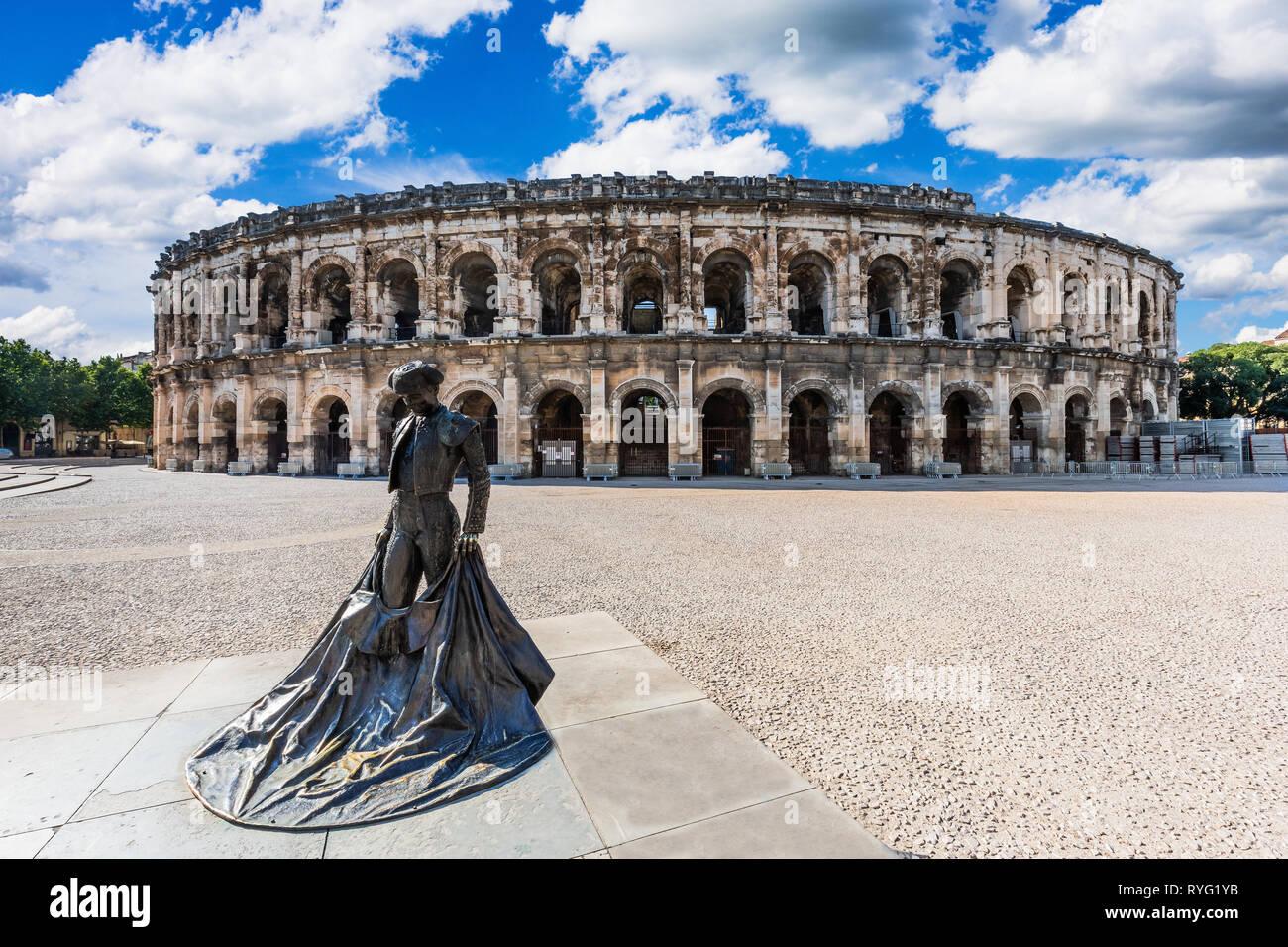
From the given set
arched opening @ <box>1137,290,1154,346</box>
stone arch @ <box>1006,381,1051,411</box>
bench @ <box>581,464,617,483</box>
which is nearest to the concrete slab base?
bench @ <box>581,464,617,483</box>

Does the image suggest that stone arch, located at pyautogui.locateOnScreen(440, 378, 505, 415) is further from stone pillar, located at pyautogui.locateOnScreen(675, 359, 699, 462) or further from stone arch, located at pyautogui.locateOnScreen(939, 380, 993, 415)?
stone arch, located at pyautogui.locateOnScreen(939, 380, 993, 415)

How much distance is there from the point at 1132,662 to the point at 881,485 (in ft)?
51.3

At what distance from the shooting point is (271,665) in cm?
369

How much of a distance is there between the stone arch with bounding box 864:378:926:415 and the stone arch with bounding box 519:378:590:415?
1216 cm

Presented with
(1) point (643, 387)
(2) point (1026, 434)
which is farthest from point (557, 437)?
(2) point (1026, 434)

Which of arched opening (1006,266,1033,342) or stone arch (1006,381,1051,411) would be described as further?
arched opening (1006,266,1033,342)

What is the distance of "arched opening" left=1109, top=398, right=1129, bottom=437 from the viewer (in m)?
27.6

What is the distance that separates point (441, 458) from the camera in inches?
116

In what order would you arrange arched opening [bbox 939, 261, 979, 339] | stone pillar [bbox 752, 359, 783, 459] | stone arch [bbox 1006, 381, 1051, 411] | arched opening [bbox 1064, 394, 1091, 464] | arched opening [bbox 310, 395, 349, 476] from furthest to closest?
1. arched opening [bbox 1064, 394, 1091, 464]
2. arched opening [bbox 939, 261, 979, 339]
3. stone arch [bbox 1006, 381, 1051, 411]
4. arched opening [bbox 310, 395, 349, 476]
5. stone pillar [bbox 752, 359, 783, 459]

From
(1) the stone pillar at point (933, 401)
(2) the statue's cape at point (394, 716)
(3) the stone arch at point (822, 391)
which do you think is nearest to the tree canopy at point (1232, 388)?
(1) the stone pillar at point (933, 401)

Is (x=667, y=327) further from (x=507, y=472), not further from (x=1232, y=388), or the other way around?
(x=1232, y=388)

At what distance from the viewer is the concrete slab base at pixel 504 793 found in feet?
6.52

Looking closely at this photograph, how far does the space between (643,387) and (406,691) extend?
19.6m
